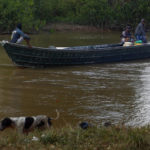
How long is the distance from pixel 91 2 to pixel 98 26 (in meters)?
3.17

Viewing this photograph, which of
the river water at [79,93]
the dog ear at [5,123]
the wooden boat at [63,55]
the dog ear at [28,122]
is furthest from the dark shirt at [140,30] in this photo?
the dog ear at [5,123]

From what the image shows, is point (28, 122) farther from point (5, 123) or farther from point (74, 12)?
point (74, 12)

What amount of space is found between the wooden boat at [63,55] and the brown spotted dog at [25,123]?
25.5 feet

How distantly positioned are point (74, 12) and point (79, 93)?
36.1 meters

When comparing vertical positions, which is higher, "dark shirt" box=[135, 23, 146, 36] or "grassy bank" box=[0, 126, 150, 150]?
"grassy bank" box=[0, 126, 150, 150]

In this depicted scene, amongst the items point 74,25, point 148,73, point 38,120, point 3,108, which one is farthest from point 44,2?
point 38,120

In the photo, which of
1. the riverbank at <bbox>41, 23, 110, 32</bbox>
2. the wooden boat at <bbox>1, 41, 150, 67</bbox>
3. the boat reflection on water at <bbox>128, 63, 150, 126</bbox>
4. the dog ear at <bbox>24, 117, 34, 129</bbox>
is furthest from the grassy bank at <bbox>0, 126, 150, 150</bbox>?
the riverbank at <bbox>41, 23, 110, 32</bbox>

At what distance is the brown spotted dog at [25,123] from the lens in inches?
207

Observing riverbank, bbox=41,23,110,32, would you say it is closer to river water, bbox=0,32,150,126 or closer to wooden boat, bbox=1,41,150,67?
wooden boat, bbox=1,41,150,67

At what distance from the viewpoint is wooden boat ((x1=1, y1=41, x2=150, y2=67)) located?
13.3 m

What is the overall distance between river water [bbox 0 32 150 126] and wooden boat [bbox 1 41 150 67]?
369 mm

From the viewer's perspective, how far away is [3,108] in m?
8.30

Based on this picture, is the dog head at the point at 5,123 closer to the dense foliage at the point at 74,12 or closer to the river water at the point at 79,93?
the river water at the point at 79,93

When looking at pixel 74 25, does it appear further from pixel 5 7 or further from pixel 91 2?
pixel 5 7
